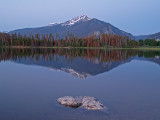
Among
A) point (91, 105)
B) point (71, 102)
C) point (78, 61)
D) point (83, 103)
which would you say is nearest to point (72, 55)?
point (78, 61)

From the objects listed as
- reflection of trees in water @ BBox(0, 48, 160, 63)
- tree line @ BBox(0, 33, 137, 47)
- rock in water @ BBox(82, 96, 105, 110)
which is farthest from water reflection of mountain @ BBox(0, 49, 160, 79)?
tree line @ BBox(0, 33, 137, 47)

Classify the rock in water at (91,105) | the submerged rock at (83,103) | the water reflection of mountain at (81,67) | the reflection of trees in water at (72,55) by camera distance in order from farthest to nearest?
the reflection of trees in water at (72,55)
the water reflection of mountain at (81,67)
the submerged rock at (83,103)
the rock in water at (91,105)

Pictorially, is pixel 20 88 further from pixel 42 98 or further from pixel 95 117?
pixel 95 117

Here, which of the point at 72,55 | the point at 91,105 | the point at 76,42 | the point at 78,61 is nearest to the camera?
the point at 91,105

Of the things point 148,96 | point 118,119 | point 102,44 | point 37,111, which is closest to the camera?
point 118,119

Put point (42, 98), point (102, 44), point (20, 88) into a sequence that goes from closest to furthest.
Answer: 1. point (42, 98)
2. point (20, 88)
3. point (102, 44)

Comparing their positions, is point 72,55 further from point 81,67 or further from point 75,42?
point 75,42

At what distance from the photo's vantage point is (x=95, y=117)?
11312mm

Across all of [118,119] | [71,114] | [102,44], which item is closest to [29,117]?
[71,114]

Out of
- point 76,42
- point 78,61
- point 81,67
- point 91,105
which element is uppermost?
point 76,42

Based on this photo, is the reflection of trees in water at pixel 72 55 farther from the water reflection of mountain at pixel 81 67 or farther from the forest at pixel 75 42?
the forest at pixel 75 42

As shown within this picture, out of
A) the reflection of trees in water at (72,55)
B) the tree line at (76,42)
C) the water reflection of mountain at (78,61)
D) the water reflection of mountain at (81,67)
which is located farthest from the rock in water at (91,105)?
the tree line at (76,42)

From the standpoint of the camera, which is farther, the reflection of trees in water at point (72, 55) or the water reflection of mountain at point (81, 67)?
the reflection of trees in water at point (72, 55)

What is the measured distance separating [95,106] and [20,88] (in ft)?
28.2
